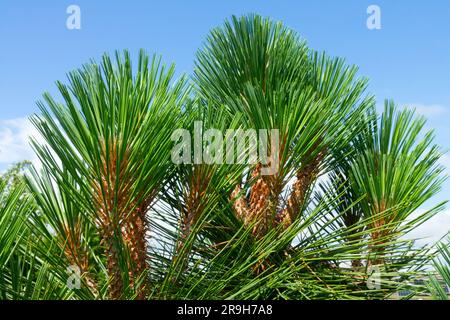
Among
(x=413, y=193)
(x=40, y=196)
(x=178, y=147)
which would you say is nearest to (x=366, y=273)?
(x=413, y=193)

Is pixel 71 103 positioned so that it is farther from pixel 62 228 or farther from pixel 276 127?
pixel 276 127

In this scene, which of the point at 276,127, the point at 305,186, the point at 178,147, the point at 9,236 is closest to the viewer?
the point at 9,236

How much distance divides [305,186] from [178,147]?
331 millimetres

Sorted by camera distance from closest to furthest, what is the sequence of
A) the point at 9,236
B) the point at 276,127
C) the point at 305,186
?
1. the point at 9,236
2. the point at 276,127
3. the point at 305,186

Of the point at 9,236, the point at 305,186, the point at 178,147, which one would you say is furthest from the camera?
the point at 305,186

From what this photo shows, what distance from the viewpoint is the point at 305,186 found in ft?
3.23
